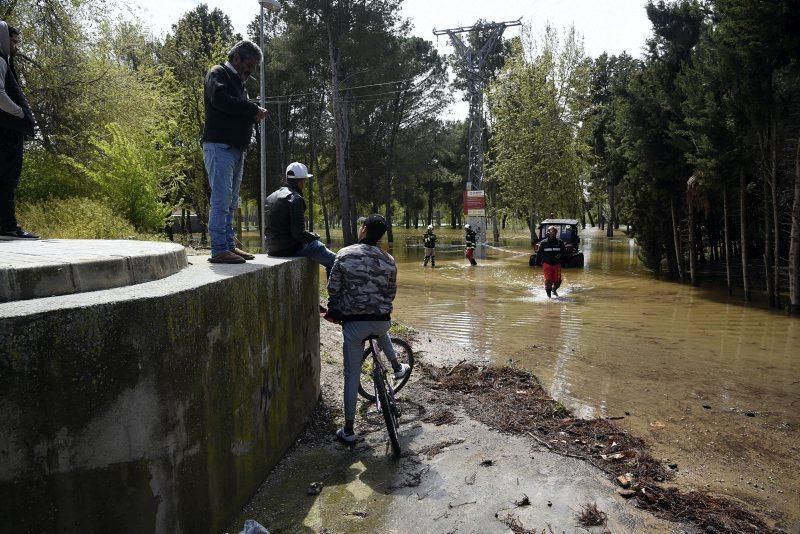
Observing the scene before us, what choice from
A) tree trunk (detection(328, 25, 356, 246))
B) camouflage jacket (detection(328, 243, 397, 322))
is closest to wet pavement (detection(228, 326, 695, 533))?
camouflage jacket (detection(328, 243, 397, 322))

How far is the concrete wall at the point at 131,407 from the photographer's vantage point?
8.00 feet

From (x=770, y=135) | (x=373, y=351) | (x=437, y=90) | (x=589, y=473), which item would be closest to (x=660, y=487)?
(x=589, y=473)

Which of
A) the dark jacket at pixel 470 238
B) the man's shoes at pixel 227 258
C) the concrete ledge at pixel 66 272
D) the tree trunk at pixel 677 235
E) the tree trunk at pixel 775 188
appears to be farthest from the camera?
the dark jacket at pixel 470 238

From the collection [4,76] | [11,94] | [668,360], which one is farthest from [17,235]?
[668,360]

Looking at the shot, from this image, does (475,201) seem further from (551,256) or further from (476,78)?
(551,256)

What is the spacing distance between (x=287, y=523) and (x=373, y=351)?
1.85 metres

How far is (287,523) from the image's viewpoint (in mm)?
4070

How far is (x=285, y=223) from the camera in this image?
584cm

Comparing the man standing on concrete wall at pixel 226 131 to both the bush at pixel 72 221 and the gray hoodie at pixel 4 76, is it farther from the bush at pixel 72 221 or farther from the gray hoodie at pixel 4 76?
the bush at pixel 72 221

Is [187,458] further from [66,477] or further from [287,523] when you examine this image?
[287,523]

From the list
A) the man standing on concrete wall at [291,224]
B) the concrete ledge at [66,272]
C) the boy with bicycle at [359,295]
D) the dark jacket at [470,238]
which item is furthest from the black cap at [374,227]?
the dark jacket at [470,238]

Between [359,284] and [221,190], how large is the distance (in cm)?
150

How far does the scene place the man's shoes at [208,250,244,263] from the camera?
504 cm

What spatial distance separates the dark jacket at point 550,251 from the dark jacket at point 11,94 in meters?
12.2
